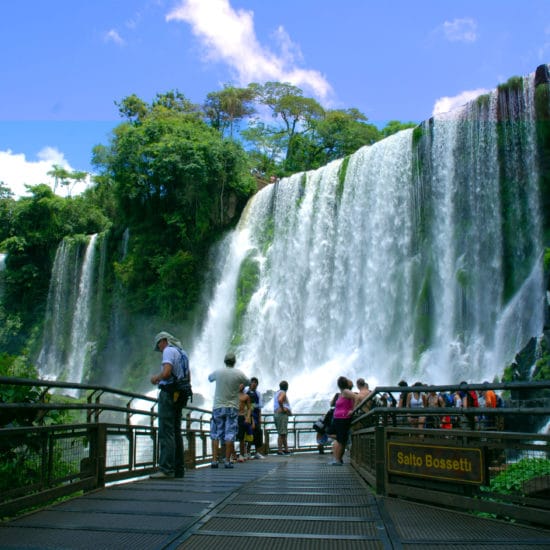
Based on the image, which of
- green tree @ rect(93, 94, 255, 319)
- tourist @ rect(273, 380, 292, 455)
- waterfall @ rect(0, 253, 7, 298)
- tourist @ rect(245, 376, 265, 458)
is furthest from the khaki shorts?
waterfall @ rect(0, 253, 7, 298)

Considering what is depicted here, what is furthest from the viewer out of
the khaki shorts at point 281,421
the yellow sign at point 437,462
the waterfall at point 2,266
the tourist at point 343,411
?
the waterfall at point 2,266

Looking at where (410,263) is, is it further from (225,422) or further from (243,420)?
(225,422)

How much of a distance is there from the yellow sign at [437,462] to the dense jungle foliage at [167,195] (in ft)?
67.1

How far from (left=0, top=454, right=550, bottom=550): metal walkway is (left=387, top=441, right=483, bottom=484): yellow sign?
258 mm

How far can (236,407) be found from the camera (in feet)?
30.7

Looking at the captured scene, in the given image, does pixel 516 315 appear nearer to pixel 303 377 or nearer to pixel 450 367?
pixel 450 367

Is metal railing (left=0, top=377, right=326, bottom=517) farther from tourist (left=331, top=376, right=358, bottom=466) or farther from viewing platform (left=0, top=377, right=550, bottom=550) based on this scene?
tourist (left=331, top=376, right=358, bottom=466)

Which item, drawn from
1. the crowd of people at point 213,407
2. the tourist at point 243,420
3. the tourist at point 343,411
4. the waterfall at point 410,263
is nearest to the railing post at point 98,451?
the crowd of people at point 213,407

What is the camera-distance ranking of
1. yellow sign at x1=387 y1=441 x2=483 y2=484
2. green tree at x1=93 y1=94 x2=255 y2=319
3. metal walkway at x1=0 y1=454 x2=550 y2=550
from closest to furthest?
metal walkway at x1=0 y1=454 x2=550 y2=550
yellow sign at x1=387 y1=441 x2=483 y2=484
green tree at x1=93 y1=94 x2=255 y2=319

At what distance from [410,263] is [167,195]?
17.9 m

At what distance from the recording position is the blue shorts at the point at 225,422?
9.24 metres

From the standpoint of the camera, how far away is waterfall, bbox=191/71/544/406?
21438 mm

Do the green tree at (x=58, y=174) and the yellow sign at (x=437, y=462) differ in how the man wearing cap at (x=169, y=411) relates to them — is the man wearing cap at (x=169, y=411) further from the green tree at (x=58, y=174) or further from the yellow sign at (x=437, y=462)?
the green tree at (x=58, y=174)

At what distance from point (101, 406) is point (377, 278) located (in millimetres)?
19490
